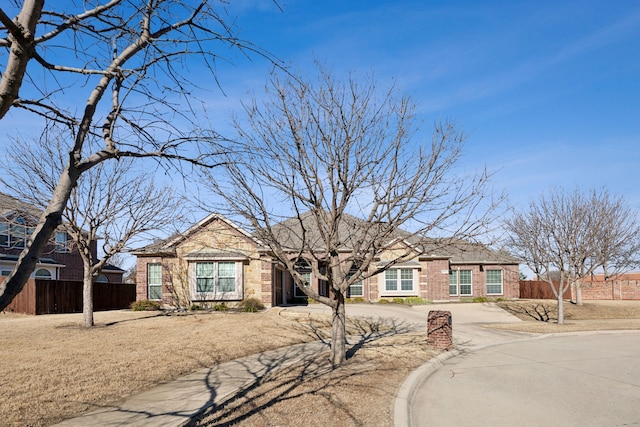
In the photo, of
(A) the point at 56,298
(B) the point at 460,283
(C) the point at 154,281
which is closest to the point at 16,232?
(A) the point at 56,298

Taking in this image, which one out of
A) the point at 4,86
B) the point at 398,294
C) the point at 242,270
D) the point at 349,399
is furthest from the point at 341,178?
the point at 398,294

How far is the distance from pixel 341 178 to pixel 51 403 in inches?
280

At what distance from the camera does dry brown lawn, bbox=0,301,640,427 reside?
26.4 ft

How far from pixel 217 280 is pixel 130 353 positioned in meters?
13.0

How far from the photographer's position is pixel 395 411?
802 centimetres

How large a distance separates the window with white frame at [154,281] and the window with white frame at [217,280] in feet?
8.04

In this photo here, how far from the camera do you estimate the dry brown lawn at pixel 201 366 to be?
805 centimetres

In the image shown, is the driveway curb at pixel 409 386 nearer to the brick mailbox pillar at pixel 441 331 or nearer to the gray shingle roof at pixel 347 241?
the brick mailbox pillar at pixel 441 331

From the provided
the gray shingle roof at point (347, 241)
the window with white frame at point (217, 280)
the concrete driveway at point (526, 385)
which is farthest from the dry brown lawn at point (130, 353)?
the window with white frame at point (217, 280)

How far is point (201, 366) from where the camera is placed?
12336 mm

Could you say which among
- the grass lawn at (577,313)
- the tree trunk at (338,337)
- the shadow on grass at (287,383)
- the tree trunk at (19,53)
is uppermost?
the tree trunk at (19,53)

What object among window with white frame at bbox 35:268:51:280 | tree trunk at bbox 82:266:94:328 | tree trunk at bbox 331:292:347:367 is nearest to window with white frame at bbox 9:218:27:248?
tree trunk at bbox 82:266:94:328

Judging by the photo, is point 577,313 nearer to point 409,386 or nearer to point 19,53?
point 409,386

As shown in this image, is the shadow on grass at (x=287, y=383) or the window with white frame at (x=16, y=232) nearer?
the shadow on grass at (x=287, y=383)
